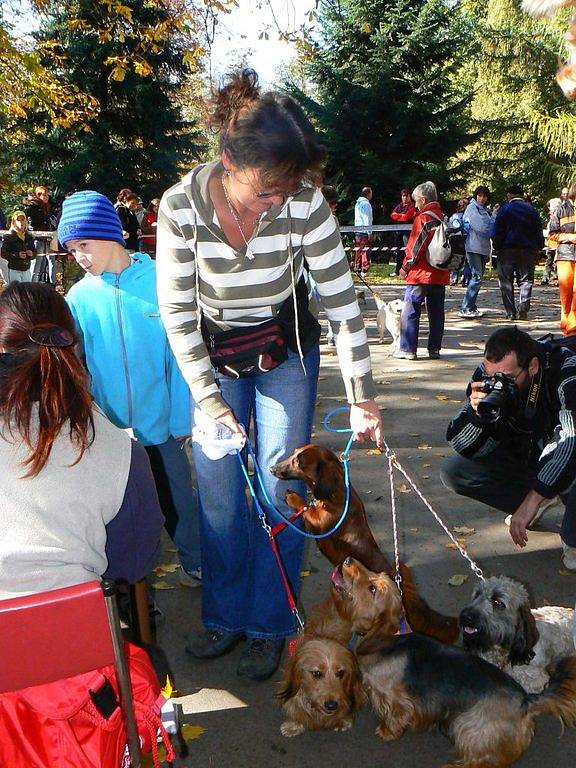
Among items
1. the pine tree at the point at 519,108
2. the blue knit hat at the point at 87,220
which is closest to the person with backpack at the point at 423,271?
the blue knit hat at the point at 87,220

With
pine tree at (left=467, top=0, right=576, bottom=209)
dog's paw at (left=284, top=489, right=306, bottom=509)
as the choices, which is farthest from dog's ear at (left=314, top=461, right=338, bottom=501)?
pine tree at (left=467, top=0, right=576, bottom=209)

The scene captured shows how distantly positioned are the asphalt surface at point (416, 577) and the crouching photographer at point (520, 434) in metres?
0.28

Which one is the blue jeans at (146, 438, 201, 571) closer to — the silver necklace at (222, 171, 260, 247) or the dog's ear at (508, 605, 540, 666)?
the silver necklace at (222, 171, 260, 247)

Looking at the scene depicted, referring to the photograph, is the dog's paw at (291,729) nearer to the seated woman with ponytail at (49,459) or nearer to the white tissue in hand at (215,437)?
the white tissue in hand at (215,437)

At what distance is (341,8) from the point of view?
2030 centimetres

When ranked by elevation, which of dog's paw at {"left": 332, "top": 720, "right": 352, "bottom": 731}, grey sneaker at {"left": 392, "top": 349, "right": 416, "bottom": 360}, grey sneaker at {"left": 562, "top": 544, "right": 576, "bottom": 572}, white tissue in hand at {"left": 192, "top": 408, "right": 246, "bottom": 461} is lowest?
dog's paw at {"left": 332, "top": 720, "right": 352, "bottom": 731}

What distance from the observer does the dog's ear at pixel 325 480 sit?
295 centimetres

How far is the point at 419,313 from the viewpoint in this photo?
26.7 ft

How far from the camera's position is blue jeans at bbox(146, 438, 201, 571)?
Answer: 3273 mm

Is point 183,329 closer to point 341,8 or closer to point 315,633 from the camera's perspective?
point 315,633

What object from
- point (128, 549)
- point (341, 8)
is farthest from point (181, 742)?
point (341, 8)

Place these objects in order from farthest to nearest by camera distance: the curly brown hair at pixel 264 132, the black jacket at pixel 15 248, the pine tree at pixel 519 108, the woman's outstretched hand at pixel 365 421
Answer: the pine tree at pixel 519 108
the black jacket at pixel 15 248
the woman's outstretched hand at pixel 365 421
the curly brown hair at pixel 264 132

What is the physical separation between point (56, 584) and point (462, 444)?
2.57 meters

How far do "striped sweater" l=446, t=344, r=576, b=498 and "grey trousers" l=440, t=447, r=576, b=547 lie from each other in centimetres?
4
